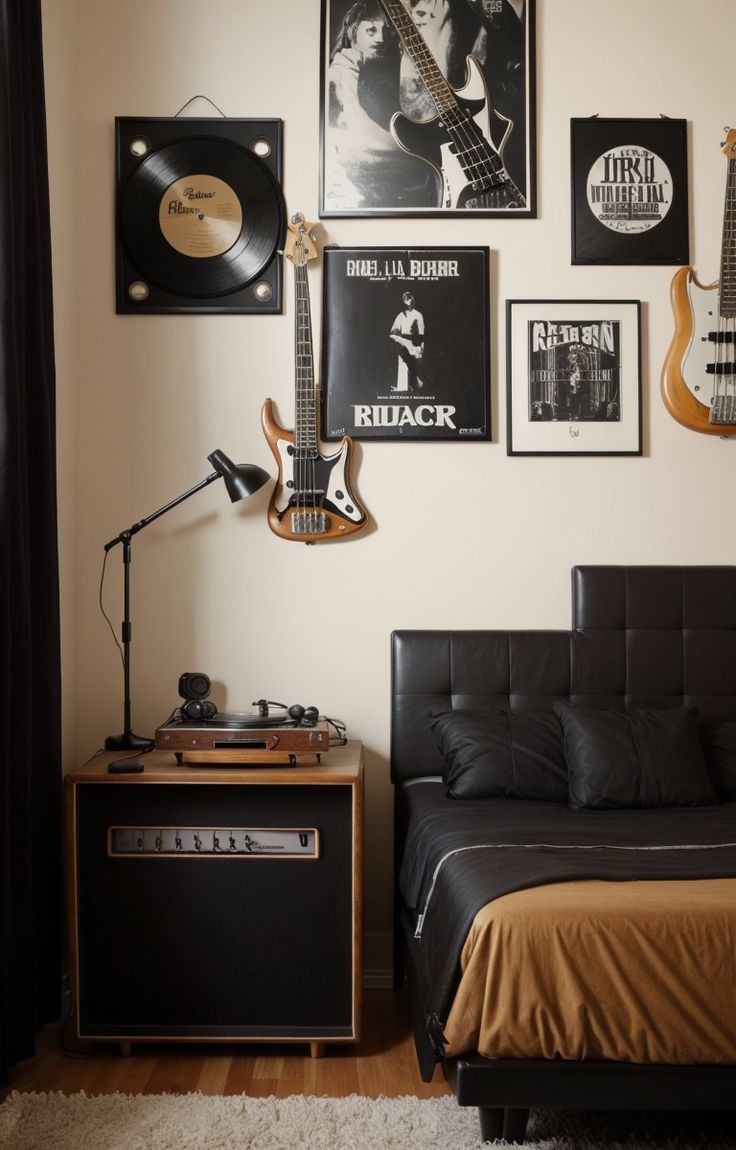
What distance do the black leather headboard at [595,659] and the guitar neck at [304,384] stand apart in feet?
2.17

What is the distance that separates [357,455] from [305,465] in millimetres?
171

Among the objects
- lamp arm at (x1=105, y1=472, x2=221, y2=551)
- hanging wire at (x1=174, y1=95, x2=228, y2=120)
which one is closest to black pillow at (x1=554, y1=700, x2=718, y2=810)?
lamp arm at (x1=105, y1=472, x2=221, y2=551)

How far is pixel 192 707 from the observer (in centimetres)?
278

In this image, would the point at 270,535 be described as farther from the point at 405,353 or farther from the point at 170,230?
the point at 170,230

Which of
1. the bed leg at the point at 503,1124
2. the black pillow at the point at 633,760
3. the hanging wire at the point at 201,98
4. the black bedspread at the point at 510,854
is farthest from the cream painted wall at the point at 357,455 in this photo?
the bed leg at the point at 503,1124

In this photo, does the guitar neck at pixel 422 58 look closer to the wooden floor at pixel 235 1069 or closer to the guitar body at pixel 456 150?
the guitar body at pixel 456 150

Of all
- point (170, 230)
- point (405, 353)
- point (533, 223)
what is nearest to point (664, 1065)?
point (405, 353)

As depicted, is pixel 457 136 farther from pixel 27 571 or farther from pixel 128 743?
pixel 128 743

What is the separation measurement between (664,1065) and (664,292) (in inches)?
89.5

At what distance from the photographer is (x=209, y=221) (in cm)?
316

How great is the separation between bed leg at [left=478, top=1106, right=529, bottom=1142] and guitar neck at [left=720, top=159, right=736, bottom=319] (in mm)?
2352

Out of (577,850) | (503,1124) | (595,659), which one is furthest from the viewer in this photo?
(595,659)

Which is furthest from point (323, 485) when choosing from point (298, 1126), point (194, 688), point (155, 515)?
point (298, 1126)

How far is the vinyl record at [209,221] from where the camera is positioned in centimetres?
313
